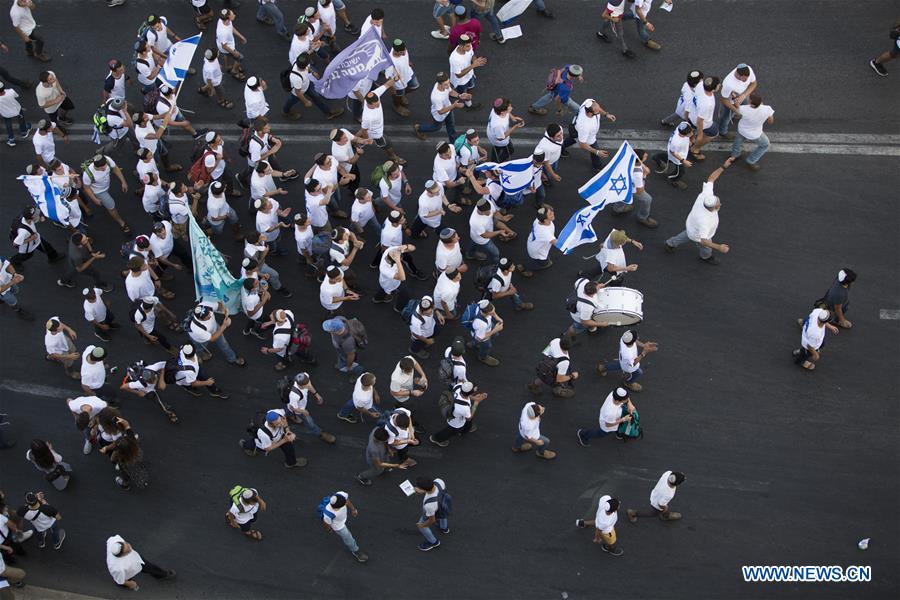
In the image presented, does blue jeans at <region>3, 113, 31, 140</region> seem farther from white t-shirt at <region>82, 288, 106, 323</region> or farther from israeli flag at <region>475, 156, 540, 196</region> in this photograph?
israeli flag at <region>475, 156, 540, 196</region>

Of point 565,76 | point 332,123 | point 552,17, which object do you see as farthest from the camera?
point 552,17

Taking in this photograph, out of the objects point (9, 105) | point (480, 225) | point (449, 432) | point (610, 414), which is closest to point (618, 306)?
point (610, 414)

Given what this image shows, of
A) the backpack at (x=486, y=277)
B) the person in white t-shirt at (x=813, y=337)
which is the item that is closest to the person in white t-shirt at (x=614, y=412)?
the backpack at (x=486, y=277)

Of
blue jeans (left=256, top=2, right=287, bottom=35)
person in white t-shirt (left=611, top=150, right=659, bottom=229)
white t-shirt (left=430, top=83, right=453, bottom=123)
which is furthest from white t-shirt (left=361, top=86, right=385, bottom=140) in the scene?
person in white t-shirt (left=611, top=150, right=659, bottom=229)

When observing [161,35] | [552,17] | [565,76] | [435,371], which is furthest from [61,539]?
[552,17]

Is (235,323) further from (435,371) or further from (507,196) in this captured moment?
(507,196)

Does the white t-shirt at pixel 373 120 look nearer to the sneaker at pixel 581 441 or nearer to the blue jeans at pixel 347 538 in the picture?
the sneaker at pixel 581 441
